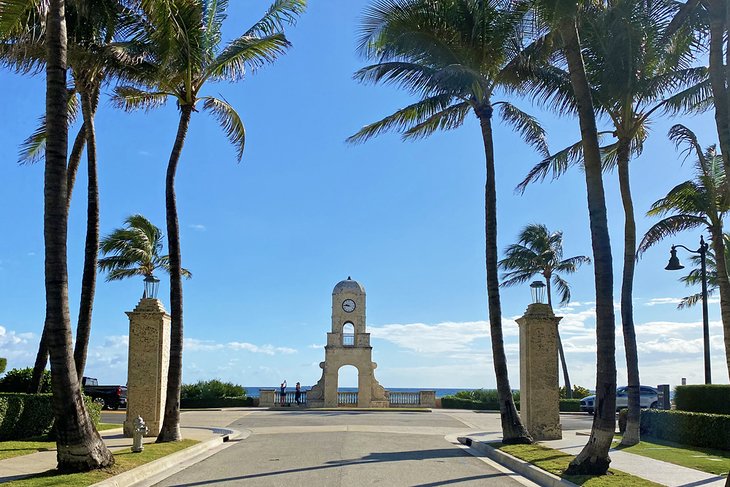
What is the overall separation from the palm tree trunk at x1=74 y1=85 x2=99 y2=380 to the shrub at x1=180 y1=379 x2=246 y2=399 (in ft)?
83.5

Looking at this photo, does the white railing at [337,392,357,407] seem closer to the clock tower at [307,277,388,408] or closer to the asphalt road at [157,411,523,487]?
the clock tower at [307,277,388,408]

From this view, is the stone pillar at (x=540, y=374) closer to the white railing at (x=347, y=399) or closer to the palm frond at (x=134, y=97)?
the palm frond at (x=134, y=97)

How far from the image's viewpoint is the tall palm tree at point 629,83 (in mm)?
16109

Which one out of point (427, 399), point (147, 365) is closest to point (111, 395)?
point (427, 399)

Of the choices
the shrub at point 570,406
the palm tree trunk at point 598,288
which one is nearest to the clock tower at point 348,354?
the shrub at point 570,406

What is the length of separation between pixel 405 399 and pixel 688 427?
93.6 ft

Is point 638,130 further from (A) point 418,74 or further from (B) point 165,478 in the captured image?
(B) point 165,478

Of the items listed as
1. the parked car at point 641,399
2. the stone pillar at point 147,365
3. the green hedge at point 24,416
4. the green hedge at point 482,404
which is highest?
the stone pillar at point 147,365

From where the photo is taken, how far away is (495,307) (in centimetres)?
1917

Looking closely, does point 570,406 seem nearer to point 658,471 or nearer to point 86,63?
point 658,471

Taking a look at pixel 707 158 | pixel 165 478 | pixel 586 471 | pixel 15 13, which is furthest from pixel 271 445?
pixel 707 158

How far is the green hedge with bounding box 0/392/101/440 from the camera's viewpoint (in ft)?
60.4

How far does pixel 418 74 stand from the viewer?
19.5 m

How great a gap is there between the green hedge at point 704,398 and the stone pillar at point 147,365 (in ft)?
51.3
